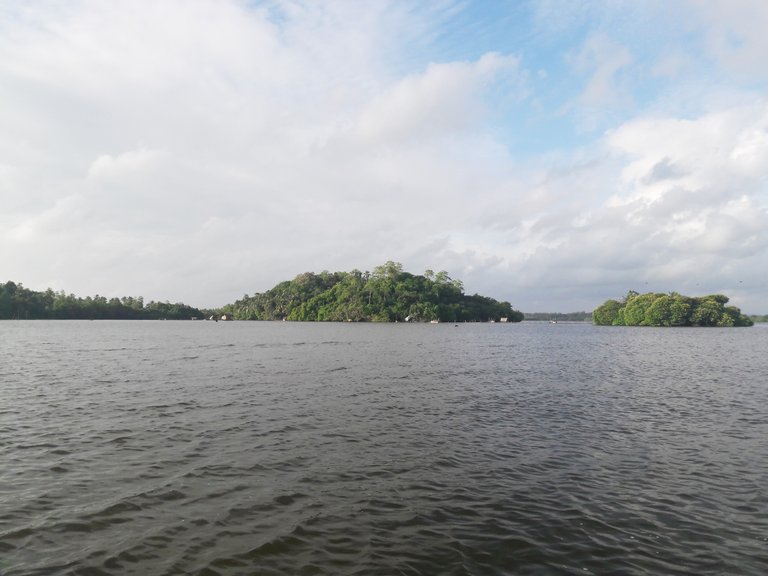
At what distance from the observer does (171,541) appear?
482 inches

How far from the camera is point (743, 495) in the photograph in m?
16.1

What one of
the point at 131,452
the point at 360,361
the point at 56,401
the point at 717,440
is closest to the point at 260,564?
the point at 131,452

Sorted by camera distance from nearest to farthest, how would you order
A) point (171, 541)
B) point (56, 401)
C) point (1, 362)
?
point (171, 541)
point (56, 401)
point (1, 362)

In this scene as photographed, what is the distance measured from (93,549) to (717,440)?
2821cm

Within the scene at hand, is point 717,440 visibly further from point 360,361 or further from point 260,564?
point 360,361

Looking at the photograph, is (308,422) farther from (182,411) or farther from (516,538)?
(516,538)

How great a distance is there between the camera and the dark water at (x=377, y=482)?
38.9 feet

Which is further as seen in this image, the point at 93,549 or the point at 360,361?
the point at 360,361

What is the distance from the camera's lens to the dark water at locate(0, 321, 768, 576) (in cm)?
1185

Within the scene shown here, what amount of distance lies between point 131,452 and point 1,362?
4924 cm

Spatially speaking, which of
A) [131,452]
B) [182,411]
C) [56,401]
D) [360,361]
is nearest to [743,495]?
[131,452]

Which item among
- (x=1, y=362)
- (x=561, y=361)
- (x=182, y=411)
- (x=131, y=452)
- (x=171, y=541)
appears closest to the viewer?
(x=171, y=541)

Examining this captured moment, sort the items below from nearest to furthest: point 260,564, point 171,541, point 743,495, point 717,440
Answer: point 260,564 → point 171,541 → point 743,495 → point 717,440

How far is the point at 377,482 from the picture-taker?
17016 millimetres
